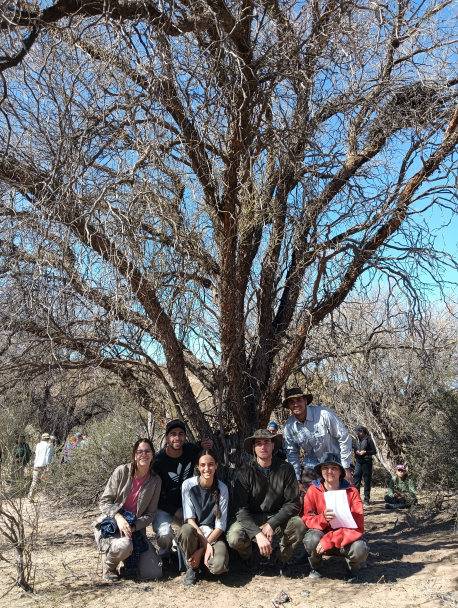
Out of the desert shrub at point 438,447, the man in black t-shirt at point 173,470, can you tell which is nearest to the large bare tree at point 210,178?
the man in black t-shirt at point 173,470

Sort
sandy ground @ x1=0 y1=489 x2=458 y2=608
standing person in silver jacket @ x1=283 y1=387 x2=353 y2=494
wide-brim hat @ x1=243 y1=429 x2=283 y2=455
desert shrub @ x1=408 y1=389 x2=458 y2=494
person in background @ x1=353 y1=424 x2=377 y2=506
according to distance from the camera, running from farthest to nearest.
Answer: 1. person in background @ x1=353 y1=424 x2=377 y2=506
2. desert shrub @ x1=408 y1=389 x2=458 y2=494
3. standing person in silver jacket @ x1=283 y1=387 x2=353 y2=494
4. wide-brim hat @ x1=243 y1=429 x2=283 y2=455
5. sandy ground @ x1=0 y1=489 x2=458 y2=608

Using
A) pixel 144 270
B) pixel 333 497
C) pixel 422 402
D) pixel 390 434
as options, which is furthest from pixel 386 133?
pixel 390 434

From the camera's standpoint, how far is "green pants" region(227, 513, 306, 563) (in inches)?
175

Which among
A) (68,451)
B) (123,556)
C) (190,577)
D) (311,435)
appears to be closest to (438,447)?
(311,435)

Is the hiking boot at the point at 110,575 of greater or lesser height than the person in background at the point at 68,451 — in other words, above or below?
below

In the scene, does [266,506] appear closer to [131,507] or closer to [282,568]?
[282,568]

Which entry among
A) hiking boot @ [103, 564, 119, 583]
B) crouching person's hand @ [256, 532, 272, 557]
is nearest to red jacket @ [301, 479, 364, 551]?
crouching person's hand @ [256, 532, 272, 557]

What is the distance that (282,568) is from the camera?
461cm

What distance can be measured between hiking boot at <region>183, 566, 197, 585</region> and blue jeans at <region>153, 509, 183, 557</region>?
0.43 metres

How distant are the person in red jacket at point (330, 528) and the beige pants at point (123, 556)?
130cm

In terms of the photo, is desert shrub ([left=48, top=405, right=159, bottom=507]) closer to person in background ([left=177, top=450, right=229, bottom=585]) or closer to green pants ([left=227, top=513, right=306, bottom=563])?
person in background ([left=177, top=450, right=229, bottom=585])

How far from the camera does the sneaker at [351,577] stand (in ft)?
14.1

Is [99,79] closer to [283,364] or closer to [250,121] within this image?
[250,121]

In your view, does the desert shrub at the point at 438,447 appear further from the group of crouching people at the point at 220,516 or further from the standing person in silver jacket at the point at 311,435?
the group of crouching people at the point at 220,516
